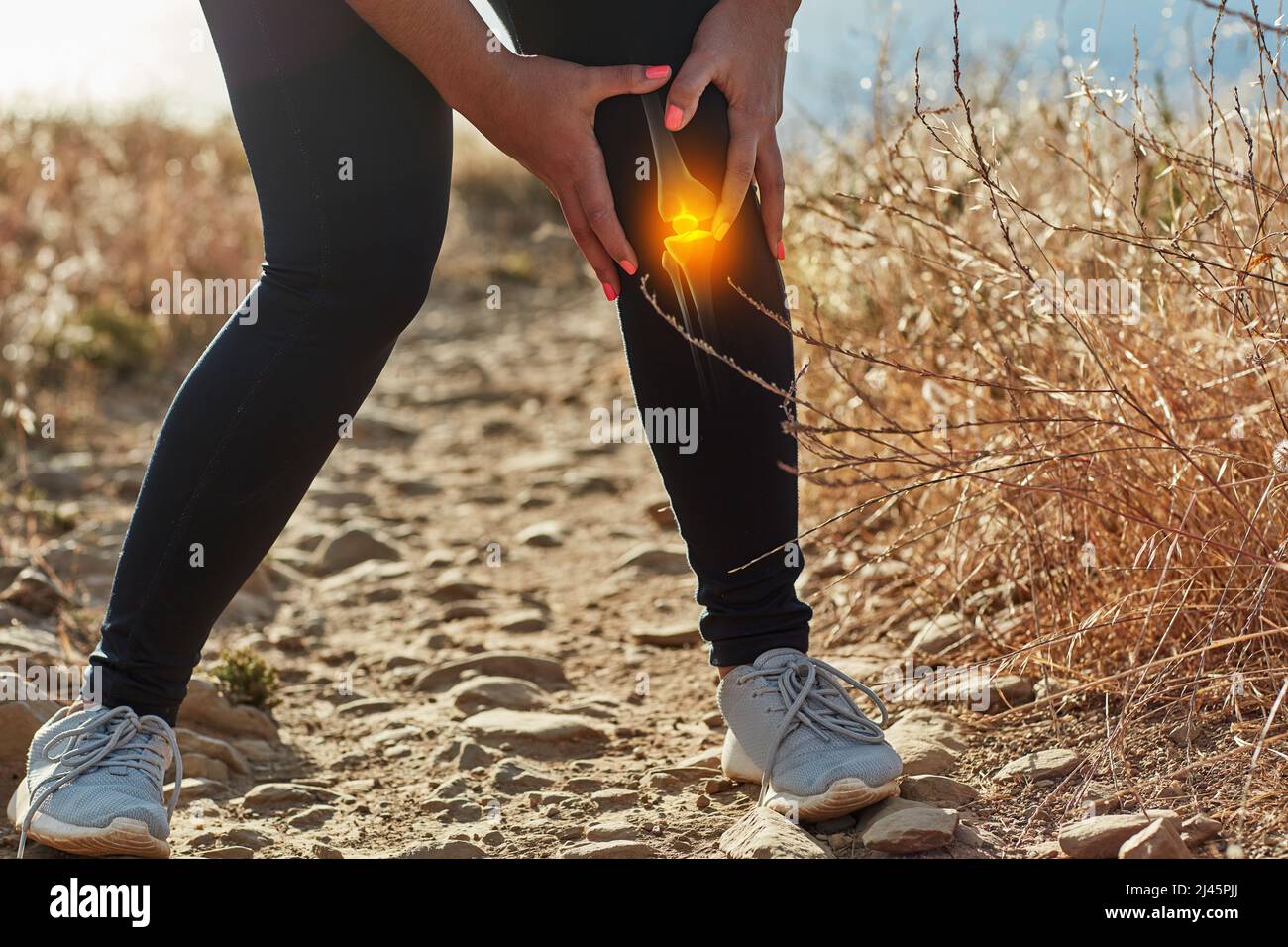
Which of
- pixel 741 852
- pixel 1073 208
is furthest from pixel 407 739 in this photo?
pixel 1073 208

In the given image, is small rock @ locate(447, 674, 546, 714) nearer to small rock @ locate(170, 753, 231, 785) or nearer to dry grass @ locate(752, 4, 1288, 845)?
small rock @ locate(170, 753, 231, 785)

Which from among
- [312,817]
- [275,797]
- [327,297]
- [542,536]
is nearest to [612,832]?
[312,817]

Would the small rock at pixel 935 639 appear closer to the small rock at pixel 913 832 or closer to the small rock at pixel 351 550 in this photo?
the small rock at pixel 913 832

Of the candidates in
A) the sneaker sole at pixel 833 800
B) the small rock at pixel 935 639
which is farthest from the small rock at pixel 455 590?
the sneaker sole at pixel 833 800

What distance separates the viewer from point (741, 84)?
5.93 ft

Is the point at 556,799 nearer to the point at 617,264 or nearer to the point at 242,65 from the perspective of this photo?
the point at 617,264

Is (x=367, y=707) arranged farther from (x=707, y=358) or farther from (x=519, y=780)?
(x=707, y=358)

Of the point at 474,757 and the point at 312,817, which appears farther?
the point at 474,757

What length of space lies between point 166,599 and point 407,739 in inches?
31.6

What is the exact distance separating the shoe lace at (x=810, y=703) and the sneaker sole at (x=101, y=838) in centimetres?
84

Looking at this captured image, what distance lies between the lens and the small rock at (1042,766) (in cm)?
189

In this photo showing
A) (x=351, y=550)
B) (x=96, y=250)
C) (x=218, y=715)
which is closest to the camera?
(x=218, y=715)

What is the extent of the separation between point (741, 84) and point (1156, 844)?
3.67 feet

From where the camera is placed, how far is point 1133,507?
2025mm
